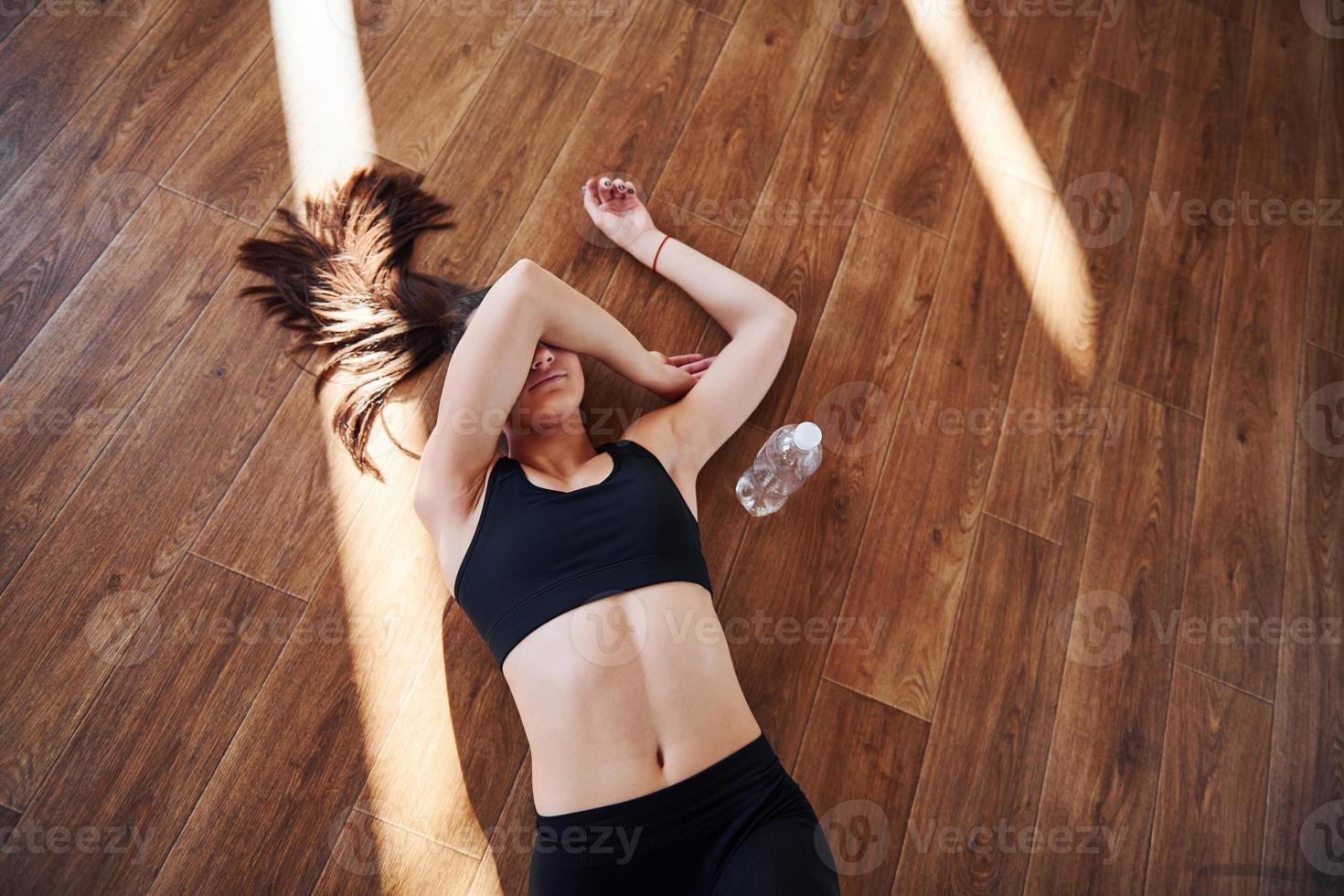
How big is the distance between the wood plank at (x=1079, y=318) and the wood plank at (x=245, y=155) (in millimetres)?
1640

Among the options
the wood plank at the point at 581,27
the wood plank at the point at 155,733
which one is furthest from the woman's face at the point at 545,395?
the wood plank at the point at 581,27

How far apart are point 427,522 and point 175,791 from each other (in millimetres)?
690

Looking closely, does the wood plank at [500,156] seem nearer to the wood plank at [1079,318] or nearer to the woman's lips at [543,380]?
the woman's lips at [543,380]

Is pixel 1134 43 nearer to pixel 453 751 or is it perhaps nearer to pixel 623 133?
pixel 623 133

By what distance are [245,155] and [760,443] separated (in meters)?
1.33

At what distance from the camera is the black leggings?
120 centimetres

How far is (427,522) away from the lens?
1.37 metres

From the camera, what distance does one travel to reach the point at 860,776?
5.10 feet

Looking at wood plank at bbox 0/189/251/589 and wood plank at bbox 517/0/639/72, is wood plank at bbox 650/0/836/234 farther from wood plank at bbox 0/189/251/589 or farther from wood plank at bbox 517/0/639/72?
wood plank at bbox 0/189/251/589

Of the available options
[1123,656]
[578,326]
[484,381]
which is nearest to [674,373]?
[578,326]

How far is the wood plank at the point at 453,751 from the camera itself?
1462mm

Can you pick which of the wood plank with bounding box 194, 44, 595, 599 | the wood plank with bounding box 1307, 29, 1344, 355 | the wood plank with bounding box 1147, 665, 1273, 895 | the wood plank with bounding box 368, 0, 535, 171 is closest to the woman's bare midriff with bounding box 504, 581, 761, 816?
the wood plank with bounding box 194, 44, 595, 599

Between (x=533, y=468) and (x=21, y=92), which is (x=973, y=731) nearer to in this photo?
(x=533, y=468)

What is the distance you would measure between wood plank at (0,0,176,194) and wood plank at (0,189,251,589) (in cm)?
29
